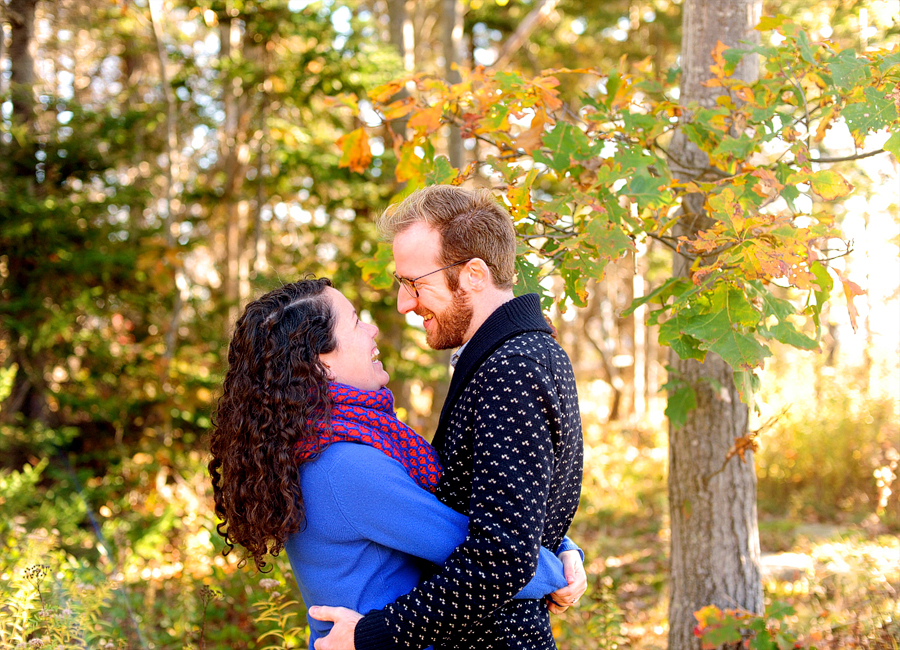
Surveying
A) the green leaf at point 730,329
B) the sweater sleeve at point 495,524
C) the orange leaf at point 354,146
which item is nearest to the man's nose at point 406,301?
the sweater sleeve at point 495,524

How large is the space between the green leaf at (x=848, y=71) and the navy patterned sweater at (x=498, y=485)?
1.32 meters

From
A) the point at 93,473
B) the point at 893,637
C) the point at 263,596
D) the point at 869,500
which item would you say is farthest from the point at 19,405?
the point at 869,500

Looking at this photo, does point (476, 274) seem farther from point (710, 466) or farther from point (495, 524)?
point (710, 466)

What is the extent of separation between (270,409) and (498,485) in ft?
1.80

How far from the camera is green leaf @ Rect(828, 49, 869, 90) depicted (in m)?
2.13

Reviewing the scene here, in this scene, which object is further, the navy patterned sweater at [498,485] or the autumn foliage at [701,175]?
the autumn foliage at [701,175]

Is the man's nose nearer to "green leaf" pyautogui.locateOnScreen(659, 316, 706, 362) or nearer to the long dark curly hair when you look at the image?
the long dark curly hair

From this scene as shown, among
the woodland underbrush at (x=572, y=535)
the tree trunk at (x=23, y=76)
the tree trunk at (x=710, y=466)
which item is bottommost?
the woodland underbrush at (x=572, y=535)

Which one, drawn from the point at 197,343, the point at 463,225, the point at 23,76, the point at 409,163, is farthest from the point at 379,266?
the point at 23,76

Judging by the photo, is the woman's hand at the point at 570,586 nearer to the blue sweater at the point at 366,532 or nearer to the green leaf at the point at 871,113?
the blue sweater at the point at 366,532

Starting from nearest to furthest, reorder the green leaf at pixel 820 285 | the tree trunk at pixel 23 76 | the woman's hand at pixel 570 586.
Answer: the woman's hand at pixel 570 586 < the green leaf at pixel 820 285 < the tree trunk at pixel 23 76

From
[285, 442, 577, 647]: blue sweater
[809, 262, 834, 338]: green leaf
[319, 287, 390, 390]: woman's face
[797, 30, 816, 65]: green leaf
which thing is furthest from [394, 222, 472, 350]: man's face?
[797, 30, 816, 65]: green leaf

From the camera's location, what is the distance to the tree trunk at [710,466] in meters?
2.96

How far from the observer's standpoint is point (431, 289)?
173 cm
